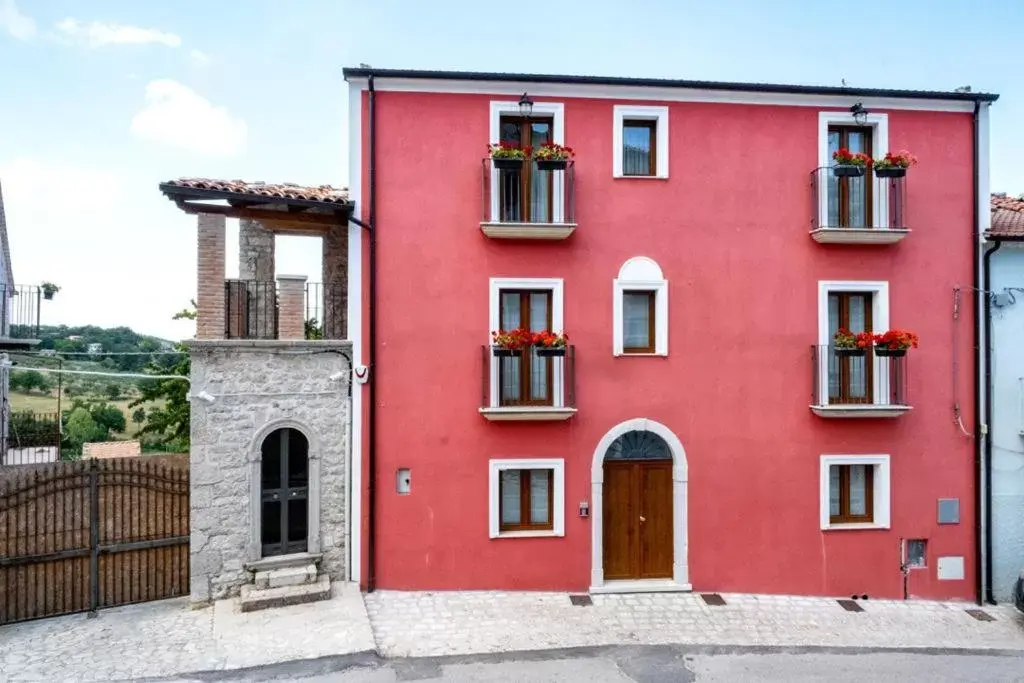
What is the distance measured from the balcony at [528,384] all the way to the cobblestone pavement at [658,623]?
298cm

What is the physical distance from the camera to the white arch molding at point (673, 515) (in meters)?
9.79

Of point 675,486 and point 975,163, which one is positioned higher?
point 975,163

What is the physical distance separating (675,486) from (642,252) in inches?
158

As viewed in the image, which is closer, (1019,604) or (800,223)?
(1019,604)

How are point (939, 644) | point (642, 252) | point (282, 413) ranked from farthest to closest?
point (642, 252), point (282, 413), point (939, 644)

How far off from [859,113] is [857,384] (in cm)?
471

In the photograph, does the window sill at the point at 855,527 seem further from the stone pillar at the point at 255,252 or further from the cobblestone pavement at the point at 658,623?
the stone pillar at the point at 255,252

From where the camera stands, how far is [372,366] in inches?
375

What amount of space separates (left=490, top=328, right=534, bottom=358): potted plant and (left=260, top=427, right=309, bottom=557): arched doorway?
136 inches

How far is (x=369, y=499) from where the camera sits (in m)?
9.46

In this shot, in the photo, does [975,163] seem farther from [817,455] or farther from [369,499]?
[369,499]

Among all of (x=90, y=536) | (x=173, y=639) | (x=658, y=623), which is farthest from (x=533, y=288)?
(x=90, y=536)

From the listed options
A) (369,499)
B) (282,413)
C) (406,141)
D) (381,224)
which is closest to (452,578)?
(369,499)

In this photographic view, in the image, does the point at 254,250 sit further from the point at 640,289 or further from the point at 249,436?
the point at 640,289
